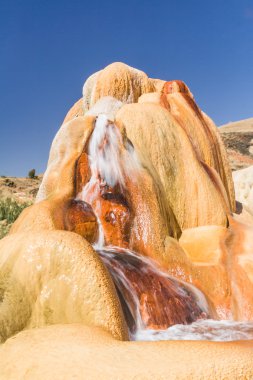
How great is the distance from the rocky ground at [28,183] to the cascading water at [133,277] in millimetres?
5842

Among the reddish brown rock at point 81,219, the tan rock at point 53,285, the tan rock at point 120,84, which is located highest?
the tan rock at point 120,84

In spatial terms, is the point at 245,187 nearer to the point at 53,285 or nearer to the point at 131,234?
the point at 131,234

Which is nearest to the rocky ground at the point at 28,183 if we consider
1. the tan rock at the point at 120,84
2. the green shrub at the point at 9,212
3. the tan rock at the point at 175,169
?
the green shrub at the point at 9,212

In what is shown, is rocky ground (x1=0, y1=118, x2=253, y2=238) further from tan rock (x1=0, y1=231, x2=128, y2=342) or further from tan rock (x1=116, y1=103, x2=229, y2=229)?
tan rock (x1=0, y1=231, x2=128, y2=342)

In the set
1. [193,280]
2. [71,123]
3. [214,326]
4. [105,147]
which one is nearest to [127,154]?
[105,147]

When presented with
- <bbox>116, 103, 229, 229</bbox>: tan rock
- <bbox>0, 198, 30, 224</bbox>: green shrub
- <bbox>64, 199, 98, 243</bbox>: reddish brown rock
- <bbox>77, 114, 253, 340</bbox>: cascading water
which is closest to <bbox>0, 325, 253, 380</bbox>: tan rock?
<bbox>77, 114, 253, 340</bbox>: cascading water

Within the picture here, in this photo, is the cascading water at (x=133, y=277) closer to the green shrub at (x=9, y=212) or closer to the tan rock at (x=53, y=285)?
the tan rock at (x=53, y=285)

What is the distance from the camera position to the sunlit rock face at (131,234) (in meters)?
2.86

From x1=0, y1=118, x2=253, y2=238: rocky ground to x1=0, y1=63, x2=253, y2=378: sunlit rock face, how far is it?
577cm

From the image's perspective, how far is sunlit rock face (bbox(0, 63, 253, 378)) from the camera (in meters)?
2.86

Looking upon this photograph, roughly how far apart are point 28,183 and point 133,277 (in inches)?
994

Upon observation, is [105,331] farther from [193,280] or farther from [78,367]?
[193,280]

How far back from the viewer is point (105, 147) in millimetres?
6625

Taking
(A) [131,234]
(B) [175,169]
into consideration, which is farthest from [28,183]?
(A) [131,234]
